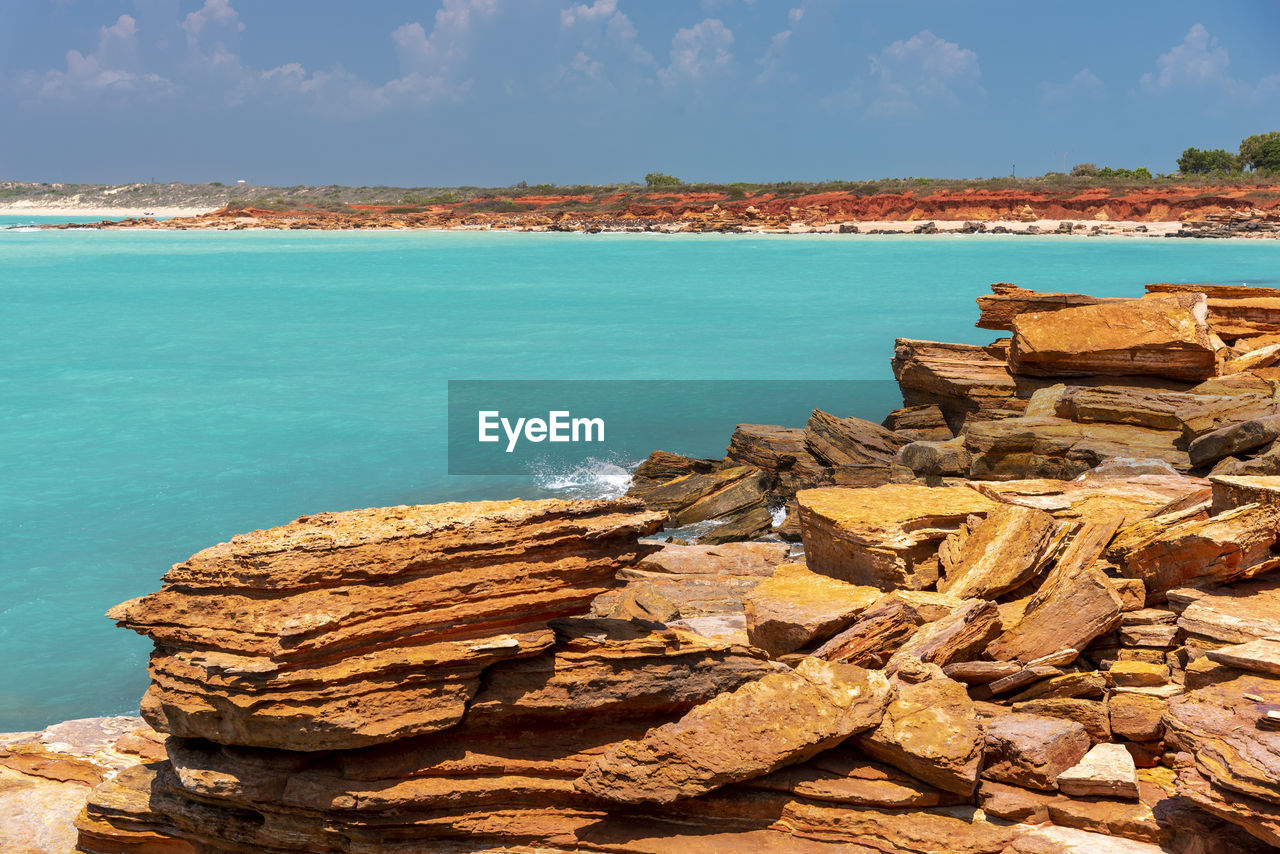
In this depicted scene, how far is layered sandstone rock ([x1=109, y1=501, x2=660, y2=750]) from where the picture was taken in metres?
A: 5.49

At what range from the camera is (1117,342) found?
13.9 m

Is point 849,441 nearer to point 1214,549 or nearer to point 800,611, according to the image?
point 800,611

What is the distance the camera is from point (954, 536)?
340 inches

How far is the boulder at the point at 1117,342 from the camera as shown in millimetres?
13758

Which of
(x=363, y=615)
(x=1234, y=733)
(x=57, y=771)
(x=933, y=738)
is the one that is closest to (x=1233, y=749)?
(x=1234, y=733)

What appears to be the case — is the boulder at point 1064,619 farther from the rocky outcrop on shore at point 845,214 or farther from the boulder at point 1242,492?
the rocky outcrop on shore at point 845,214

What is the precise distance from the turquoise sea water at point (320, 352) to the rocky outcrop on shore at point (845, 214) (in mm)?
8497

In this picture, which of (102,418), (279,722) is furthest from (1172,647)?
(102,418)

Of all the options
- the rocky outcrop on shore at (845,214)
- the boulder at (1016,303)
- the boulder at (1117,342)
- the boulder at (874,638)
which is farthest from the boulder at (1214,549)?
the rocky outcrop on shore at (845,214)

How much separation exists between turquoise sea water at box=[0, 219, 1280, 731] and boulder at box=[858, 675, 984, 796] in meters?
9.32

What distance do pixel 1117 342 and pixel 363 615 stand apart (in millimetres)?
11924

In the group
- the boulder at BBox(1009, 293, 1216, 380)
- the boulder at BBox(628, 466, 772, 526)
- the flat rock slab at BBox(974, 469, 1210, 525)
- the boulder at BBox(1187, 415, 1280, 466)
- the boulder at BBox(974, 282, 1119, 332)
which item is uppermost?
the boulder at BBox(974, 282, 1119, 332)

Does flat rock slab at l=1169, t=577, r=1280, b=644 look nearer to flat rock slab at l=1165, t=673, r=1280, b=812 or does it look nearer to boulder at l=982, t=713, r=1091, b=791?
flat rock slab at l=1165, t=673, r=1280, b=812

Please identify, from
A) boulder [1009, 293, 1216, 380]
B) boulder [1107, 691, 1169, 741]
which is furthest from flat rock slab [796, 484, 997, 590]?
boulder [1009, 293, 1216, 380]
